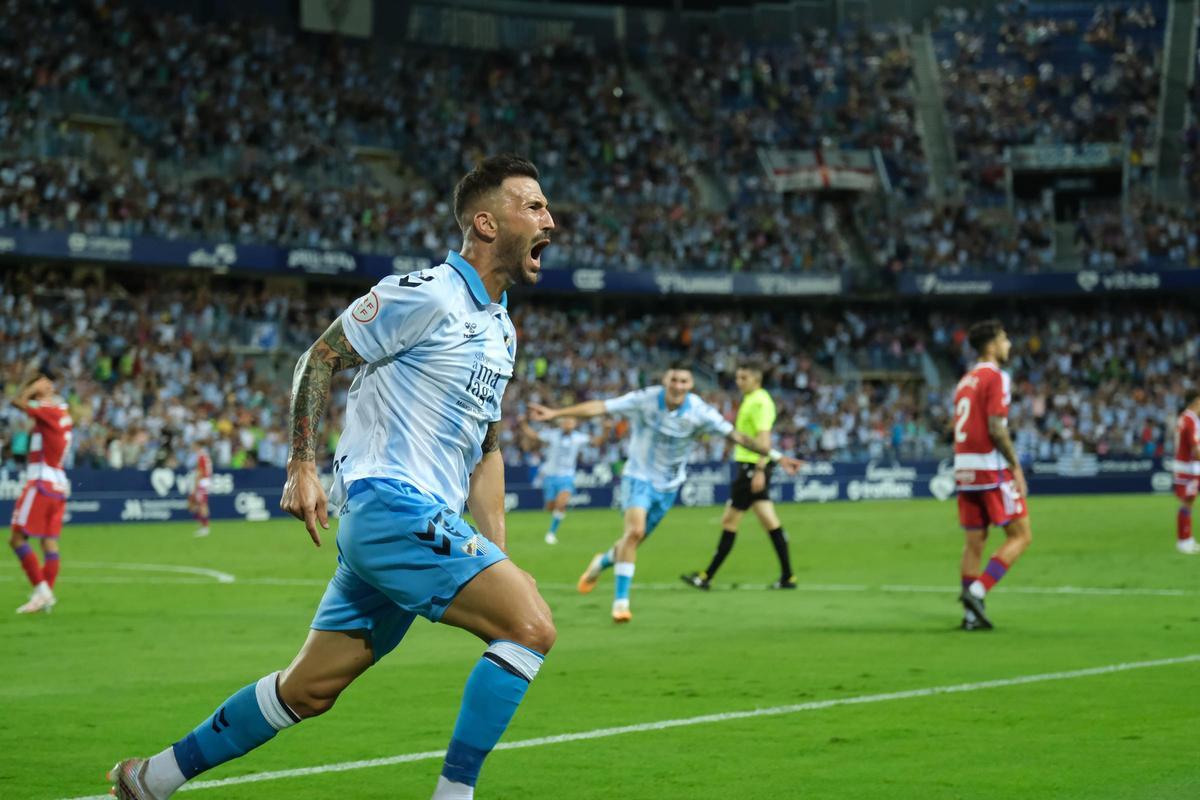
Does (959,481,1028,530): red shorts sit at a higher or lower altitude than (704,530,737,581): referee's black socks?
higher

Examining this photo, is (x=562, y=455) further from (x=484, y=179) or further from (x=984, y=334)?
(x=484, y=179)

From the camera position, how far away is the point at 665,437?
52.8ft

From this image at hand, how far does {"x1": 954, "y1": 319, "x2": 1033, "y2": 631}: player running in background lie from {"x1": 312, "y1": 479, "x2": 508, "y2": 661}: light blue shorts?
910cm

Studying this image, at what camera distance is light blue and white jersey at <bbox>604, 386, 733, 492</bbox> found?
16.0 m

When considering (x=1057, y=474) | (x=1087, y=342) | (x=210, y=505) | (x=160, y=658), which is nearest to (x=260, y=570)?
(x=160, y=658)

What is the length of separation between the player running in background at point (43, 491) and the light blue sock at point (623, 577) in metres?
5.81

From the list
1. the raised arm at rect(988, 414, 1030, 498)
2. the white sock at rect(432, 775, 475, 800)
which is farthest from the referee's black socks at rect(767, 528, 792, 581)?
the white sock at rect(432, 775, 475, 800)

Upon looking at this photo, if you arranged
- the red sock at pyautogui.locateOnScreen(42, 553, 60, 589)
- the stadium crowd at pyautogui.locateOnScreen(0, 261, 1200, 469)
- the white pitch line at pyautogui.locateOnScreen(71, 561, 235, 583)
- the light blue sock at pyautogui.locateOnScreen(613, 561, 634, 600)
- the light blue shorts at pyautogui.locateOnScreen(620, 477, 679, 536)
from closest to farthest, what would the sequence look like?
the light blue sock at pyautogui.locateOnScreen(613, 561, 634, 600) < the light blue shorts at pyautogui.locateOnScreen(620, 477, 679, 536) < the red sock at pyautogui.locateOnScreen(42, 553, 60, 589) < the white pitch line at pyautogui.locateOnScreen(71, 561, 235, 583) < the stadium crowd at pyautogui.locateOnScreen(0, 261, 1200, 469)

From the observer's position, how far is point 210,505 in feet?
117

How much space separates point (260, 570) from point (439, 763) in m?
14.9

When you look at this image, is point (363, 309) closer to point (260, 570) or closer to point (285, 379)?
point (260, 570)

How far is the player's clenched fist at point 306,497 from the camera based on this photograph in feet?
18.4

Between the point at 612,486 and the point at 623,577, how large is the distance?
91.8 ft

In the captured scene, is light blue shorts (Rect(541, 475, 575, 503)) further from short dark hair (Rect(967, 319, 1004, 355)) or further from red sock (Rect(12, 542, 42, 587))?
short dark hair (Rect(967, 319, 1004, 355))
